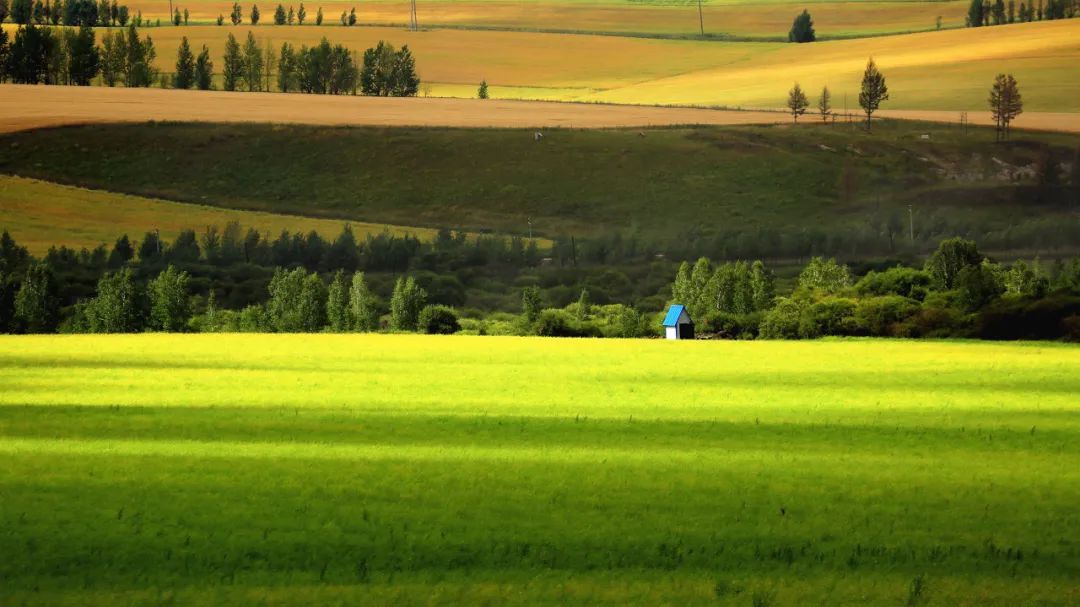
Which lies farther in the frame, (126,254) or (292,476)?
(126,254)

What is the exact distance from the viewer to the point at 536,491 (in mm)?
31922

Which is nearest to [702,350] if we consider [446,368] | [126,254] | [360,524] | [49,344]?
[446,368]

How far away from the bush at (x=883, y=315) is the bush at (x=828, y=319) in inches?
27.7

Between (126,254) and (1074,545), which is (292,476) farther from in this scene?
→ (126,254)

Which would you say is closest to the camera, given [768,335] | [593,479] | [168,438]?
[593,479]

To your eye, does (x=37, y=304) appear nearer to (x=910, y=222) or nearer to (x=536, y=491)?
(x=536, y=491)

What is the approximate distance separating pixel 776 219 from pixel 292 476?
161096mm

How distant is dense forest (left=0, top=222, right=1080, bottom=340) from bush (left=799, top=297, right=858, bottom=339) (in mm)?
113

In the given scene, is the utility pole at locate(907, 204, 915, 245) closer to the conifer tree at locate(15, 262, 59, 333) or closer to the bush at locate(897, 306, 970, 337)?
the bush at locate(897, 306, 970, 337)

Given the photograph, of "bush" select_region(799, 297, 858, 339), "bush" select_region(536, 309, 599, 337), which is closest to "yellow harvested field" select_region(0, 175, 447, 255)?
"bush" select_region(536, 309, 599, 337)

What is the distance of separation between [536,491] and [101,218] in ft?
490

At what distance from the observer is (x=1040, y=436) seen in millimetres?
40531

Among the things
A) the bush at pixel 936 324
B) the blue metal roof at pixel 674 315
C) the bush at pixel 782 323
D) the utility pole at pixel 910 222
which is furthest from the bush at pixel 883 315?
the utility pole at pixel 910 222

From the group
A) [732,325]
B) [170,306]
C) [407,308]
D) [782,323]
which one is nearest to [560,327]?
[732,325]
